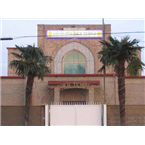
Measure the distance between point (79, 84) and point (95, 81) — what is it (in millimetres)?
1504

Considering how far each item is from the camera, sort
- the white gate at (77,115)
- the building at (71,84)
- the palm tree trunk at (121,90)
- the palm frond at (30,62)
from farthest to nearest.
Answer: the palm frond at (30,62) → the building at (71,84) → the white gate at (77,115) → the palm tree trunk at (121,90)

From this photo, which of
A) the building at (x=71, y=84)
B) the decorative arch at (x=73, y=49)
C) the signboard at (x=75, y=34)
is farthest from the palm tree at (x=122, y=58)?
the signboard at (x=75, y=34)

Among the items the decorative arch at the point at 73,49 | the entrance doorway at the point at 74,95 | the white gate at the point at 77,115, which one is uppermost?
the decorative arch at the point at 73,49

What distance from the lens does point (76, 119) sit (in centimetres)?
1830

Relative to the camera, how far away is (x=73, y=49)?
3469 centimetres

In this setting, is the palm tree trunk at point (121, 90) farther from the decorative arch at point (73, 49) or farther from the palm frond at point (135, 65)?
the decorative arch at point (73, 49)

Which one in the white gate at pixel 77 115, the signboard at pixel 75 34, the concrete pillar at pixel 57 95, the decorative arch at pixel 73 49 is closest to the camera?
the white gate at pixel 77 115

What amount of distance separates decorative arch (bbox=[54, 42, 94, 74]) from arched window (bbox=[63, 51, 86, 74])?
43 cm

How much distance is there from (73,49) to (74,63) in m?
1.67

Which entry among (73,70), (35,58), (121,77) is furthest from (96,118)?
(73,70)

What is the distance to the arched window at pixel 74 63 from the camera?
34.3m

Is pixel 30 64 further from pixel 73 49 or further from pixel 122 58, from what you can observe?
pixel 73 49

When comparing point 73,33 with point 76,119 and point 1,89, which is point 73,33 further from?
point 76,119

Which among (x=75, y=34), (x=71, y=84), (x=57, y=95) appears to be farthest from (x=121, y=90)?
(x=75, y=34)
